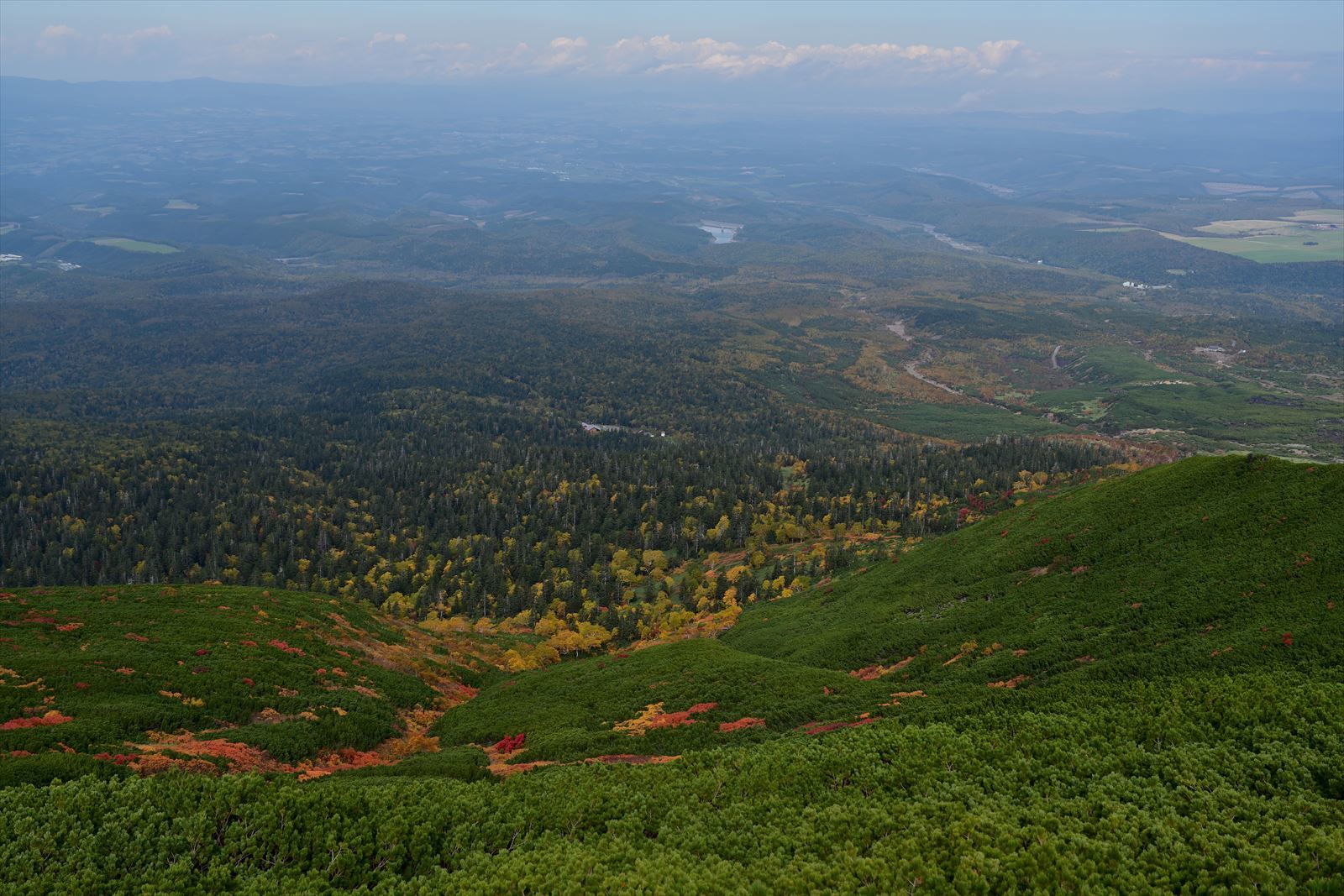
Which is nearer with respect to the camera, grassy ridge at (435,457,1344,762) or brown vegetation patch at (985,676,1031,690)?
grassy ridge at (435,457,1344,762)

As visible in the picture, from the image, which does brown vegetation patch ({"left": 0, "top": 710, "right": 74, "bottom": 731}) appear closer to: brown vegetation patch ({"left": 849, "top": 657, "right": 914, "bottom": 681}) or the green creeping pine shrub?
the green creeping pine shrub

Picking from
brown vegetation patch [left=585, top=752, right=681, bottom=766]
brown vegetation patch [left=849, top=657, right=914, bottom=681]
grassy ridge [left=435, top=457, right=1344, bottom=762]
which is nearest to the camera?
brown vegetation patch [left=585, top=752, right=681, bottom=766]

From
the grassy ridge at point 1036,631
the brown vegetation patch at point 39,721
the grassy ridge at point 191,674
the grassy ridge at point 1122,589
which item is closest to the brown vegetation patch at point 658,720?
the grassy ridge at point 1036,631

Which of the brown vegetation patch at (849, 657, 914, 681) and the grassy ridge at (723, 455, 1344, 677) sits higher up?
the grassy ridge at (723, 455, 1344, 677)

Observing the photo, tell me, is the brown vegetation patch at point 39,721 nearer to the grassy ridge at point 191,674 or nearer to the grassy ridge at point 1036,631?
the grassy ridge at point 191,674

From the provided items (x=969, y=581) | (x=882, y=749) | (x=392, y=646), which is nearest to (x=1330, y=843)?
(x=882, y=749)

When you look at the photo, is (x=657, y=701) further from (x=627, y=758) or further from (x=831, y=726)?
(x=831, y=726)

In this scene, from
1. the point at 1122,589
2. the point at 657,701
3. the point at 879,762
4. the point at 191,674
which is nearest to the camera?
the point at 879,762

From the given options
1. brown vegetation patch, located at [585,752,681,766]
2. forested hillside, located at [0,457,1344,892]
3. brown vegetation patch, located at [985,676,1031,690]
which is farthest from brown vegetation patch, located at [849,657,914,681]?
→ brown vegetation patch, located at [585,752,681,766]

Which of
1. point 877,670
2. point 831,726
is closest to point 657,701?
point 831,726
